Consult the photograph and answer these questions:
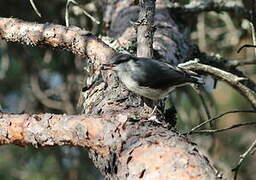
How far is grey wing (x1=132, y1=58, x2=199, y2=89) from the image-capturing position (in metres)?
2.08

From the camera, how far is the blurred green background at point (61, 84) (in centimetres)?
341

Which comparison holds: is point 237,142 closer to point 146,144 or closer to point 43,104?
point 43,104

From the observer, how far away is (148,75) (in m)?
2.25

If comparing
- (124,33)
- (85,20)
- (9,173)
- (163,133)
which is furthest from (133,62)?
(9,173)

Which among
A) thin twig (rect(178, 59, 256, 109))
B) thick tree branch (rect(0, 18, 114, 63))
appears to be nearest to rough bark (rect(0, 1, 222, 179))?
thick tree branch (rect(0, 18, 114, 63))

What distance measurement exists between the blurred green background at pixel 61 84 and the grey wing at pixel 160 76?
38.6 inches

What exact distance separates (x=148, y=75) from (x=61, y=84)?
155 cm

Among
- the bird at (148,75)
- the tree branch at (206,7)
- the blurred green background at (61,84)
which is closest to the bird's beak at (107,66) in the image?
the bird at (148,75)

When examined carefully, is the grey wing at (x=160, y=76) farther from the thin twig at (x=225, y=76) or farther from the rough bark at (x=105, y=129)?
the rough bark at (x=105, y=129)

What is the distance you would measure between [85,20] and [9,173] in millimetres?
1206

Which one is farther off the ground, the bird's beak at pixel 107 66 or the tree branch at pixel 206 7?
the tree branch at pixel 206 7

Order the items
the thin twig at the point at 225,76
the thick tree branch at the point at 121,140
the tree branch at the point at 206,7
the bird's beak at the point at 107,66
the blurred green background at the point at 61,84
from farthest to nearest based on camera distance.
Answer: the blurred green background at the point at 61,84 → the tree branch at the point at 206,7 → the thin twig at the point at 225,76 → the bird's beak at the point at 107,66 → the thick tree branch at the point at 121,140

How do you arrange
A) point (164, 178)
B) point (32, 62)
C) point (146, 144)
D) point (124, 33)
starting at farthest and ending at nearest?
point (32, 62) < point (124, 33) < point (146, 144) < point (164, 178)

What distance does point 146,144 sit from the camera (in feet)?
4.42
